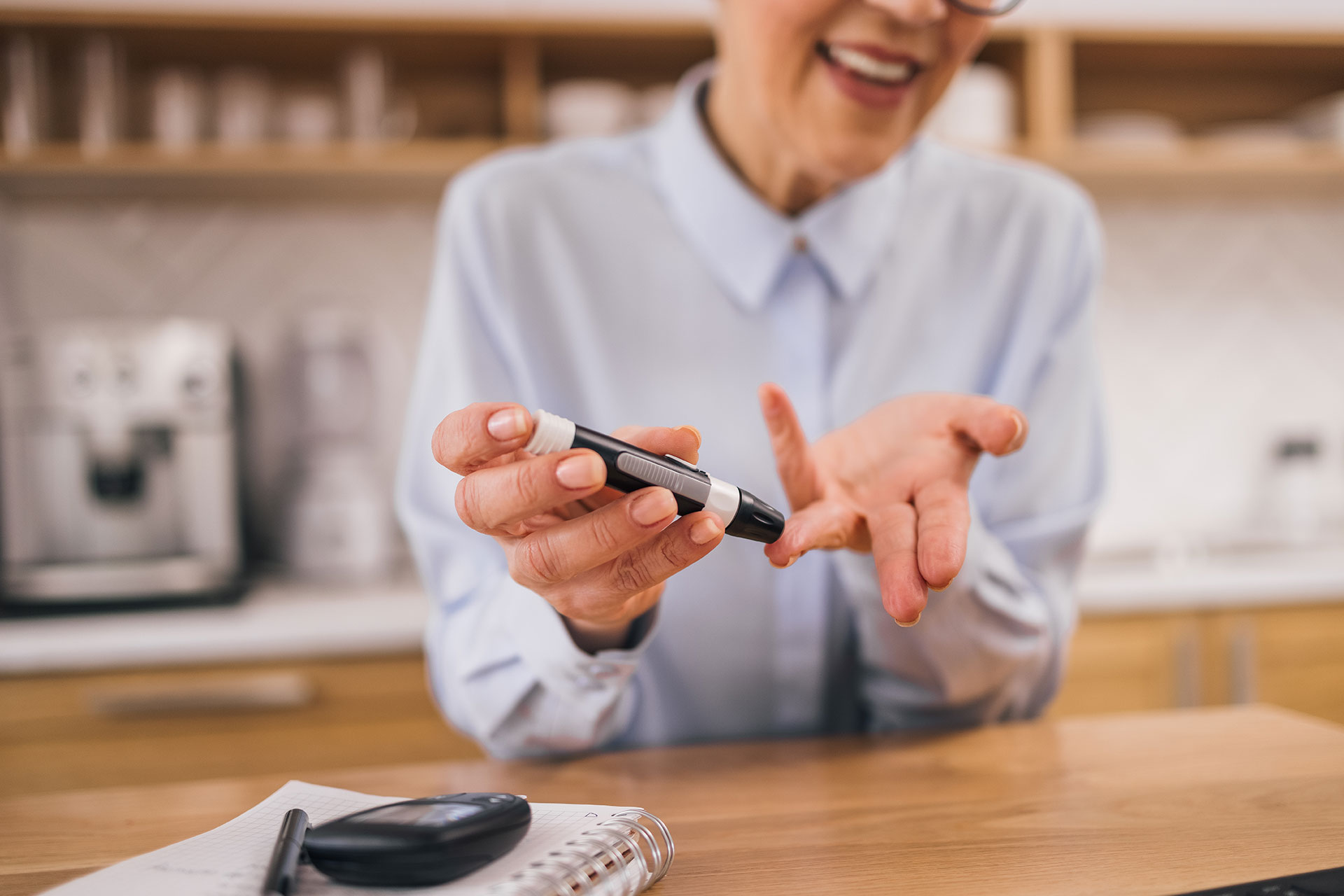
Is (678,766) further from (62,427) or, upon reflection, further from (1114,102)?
(1114,102)

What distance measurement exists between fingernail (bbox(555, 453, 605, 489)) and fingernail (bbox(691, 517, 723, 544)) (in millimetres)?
66

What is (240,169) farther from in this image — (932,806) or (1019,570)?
(932,806)

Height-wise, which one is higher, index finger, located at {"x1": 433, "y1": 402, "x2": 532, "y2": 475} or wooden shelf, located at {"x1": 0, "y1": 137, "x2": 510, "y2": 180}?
wooden shelf, located at {"x1": 0, "y1": 137, "x2": 510, "y2": 180}

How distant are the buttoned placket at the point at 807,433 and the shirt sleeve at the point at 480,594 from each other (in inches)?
6.6

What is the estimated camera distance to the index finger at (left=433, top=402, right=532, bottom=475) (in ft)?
1.41

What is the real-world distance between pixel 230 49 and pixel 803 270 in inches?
55.5

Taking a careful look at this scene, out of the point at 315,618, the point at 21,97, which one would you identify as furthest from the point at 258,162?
the point at 315,618

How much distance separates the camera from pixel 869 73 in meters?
0.76

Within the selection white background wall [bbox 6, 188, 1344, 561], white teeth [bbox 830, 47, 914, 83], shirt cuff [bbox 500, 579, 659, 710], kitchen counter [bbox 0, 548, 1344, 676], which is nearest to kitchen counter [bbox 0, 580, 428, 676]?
kitchen counter [bbox 0, 548, 1344, 676]

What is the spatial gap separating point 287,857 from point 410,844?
0.21 ft

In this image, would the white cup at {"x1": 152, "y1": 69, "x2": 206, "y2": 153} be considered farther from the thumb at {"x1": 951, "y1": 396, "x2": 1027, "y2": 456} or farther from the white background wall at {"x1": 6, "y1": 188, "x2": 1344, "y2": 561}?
the thumb at {"x1": 951, "y1": 396, "x2": 1027, "y2": 456}

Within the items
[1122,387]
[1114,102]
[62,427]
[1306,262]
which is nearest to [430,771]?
[62,427]

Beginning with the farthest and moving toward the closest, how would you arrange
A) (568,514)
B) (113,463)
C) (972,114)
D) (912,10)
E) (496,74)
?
1. (496,74)
2. (972,114)
3. (113,463)
4. (912,10)
5. (568,514)

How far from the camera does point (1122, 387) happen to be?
2141 millimetres
